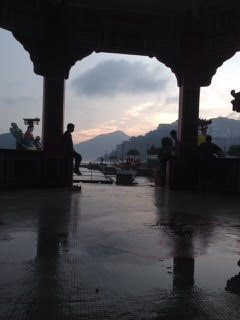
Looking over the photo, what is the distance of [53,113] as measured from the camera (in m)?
12.1

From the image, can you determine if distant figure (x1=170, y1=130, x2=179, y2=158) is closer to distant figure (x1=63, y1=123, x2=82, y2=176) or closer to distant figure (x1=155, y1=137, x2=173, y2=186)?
distant figure (x1=155, y1=137, x2=173, y2=186)

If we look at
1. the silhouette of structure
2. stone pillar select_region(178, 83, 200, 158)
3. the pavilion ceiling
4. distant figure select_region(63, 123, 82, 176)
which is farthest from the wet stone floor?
the pavilion ceiling

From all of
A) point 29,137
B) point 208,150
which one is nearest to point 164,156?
point 208,150

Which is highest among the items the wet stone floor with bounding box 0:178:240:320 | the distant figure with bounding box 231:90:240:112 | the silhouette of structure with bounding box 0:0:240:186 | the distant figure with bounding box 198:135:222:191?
the silhouette of structure with bounding box 0:0:240:186

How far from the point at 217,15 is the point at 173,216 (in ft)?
25.3

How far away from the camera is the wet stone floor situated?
2723 mm

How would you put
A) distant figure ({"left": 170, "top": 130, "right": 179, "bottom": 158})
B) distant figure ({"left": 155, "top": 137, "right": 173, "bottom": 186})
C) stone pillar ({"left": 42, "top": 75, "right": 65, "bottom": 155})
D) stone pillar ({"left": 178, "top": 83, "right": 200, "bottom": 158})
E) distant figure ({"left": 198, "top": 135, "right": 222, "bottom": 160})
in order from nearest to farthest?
1. distant figure ({"left": 198, "top": 135, "right": 222, "bottom": 160})
2. stone pillar ({"left": 42, "top": 75, "right": 65, "bottom": 155})
3. stone pillar ({"left": 178, "top": 83, "right": 200, "bottom": 158})
4. distant figure ({"left": 170, "top": 130, "right": 179, "bottom": 158})
5. distant figure ({"left": 155, "top": 137, "right": 173, "bottom": 186})

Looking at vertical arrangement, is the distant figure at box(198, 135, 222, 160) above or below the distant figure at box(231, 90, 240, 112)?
below

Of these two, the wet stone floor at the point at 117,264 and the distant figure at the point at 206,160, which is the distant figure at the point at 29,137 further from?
the wet stone floor at the point at 117,264

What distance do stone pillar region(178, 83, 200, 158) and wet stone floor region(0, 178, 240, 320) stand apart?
18.7 ft

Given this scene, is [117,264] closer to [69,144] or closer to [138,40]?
[69,144]

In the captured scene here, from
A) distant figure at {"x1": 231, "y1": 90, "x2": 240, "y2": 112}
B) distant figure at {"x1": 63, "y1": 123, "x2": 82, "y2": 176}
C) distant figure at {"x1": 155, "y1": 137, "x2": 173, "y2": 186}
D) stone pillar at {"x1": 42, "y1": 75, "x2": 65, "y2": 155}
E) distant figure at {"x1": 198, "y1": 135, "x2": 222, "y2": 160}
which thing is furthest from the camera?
distant figure at {"x1": 155, "y1": 137, "x2": 173, "y2": 186}

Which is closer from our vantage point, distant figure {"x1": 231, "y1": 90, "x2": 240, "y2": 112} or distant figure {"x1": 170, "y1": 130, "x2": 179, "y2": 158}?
distant figure {"x1": 231, "y1": 90, "x2": 240, "y2": 112}

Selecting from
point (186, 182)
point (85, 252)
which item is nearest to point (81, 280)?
point (85, 252)
